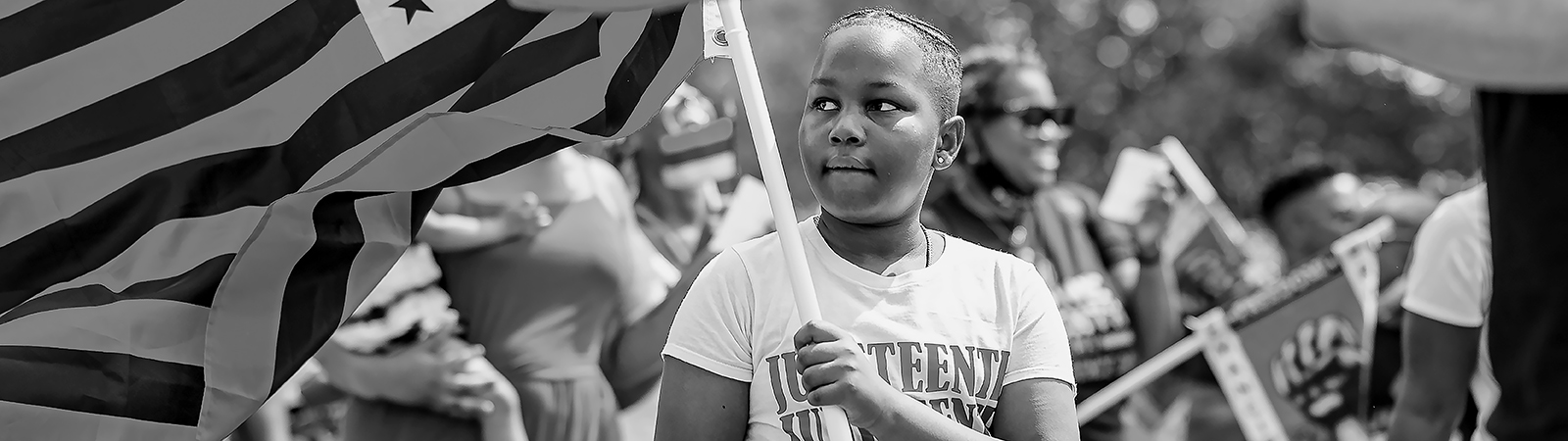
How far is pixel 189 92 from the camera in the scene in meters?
3.21

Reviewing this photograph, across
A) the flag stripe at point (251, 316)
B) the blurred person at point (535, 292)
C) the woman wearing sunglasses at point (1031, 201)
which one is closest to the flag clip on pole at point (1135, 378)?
the woman wearing sunglasses at point (1031, 201)

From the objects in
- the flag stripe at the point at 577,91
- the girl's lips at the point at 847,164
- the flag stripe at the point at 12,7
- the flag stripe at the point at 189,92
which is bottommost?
the girl's lips at the point at 847,164

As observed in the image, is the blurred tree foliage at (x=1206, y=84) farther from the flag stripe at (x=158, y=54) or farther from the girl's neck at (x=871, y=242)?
the girl's neck at (x=871, y=242)

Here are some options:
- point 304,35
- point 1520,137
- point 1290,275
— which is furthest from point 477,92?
point 1290,275

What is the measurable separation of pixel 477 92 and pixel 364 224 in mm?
348

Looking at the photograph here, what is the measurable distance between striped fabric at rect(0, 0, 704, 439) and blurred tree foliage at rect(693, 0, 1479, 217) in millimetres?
23278

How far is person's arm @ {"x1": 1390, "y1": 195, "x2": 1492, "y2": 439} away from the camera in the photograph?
13.3ft

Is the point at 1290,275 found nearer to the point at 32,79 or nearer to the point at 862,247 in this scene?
the point at 862,247

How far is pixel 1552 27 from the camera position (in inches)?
75.0

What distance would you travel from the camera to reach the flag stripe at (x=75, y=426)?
3.10 m

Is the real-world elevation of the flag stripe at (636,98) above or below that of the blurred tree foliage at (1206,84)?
above

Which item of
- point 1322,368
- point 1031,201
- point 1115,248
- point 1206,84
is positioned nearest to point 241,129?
point 1031,201

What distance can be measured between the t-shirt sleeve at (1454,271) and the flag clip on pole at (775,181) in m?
2.12

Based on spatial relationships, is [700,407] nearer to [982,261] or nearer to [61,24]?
[982,261]
